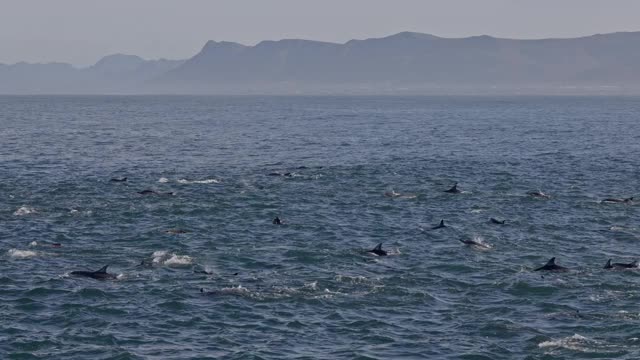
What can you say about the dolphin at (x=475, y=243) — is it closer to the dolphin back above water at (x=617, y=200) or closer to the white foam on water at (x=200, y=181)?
the dolphin back above water at (x=617, y=200)

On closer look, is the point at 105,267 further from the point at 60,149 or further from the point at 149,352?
the point at 60,149

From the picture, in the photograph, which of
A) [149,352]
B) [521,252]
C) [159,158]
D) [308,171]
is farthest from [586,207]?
[159,158]

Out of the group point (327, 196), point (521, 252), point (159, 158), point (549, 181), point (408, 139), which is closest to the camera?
point (521, 252)

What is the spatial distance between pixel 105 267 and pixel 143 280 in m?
1.96

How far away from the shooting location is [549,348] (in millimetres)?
35688

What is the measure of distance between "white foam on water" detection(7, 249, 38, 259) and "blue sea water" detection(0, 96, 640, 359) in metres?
0.15

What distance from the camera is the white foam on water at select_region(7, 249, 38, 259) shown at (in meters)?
50.0

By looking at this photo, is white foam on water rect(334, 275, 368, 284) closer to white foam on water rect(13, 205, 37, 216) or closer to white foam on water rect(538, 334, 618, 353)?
white foam on water rect(538, 334, 618, 353)

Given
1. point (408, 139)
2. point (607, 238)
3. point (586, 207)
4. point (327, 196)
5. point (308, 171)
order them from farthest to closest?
point (408, 139) < point (308, 171) < point (327, 196) < point (586, 207) < point (607, 238)

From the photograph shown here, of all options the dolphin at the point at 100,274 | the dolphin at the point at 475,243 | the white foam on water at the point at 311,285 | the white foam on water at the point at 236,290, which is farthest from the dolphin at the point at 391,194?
the dolphin at the point at 100,274

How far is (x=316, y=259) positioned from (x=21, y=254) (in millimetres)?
15626

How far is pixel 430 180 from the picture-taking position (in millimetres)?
82375

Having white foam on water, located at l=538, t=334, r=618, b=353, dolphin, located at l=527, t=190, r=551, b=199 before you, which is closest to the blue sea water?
white foam on water, located at l=538, t=334, r=618, b=353

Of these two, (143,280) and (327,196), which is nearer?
(143,280)
